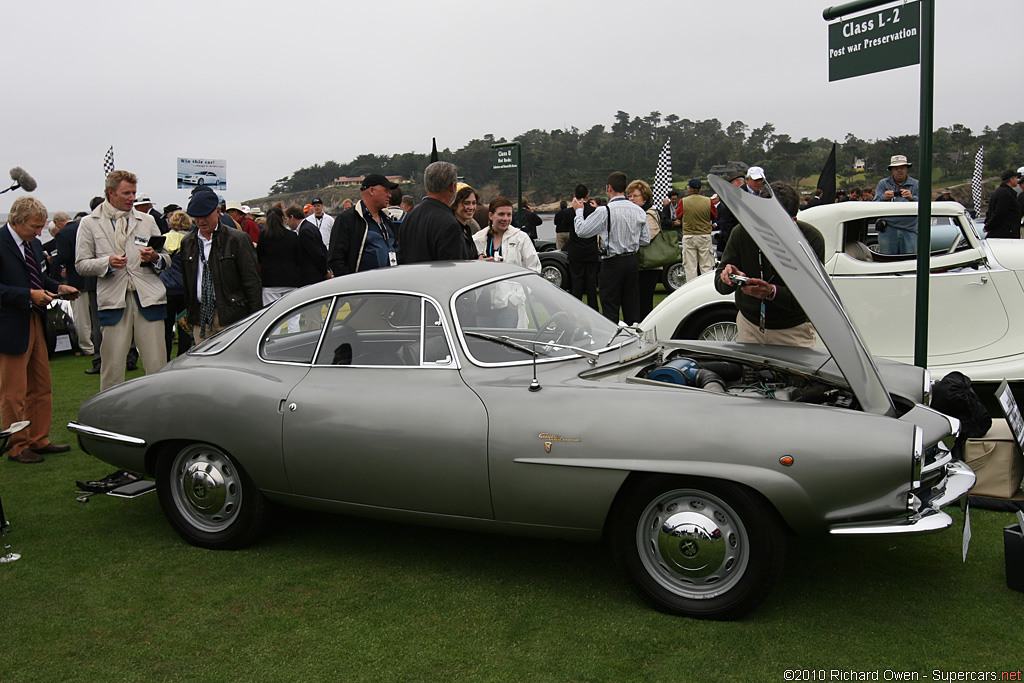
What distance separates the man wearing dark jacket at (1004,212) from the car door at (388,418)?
35.9 feet

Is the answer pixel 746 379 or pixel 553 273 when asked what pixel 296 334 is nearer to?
pixel 746 379

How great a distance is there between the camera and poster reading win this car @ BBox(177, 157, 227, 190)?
65.8ft

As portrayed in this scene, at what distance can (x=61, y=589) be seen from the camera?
3.79 meters

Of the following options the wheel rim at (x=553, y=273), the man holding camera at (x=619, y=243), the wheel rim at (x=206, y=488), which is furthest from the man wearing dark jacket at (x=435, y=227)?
the wheel rim at (x=553, y=273)

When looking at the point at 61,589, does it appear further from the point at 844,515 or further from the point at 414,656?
the point at 844,515

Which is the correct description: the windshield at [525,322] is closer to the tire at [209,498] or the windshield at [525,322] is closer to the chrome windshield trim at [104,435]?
the tire at [209,498]

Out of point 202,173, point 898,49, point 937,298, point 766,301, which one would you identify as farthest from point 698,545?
point 202,173

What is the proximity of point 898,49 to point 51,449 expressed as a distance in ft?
21.8

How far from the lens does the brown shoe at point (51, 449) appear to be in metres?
6.04

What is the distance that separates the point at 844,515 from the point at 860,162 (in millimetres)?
22055

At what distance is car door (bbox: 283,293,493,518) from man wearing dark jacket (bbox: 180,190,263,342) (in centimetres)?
253

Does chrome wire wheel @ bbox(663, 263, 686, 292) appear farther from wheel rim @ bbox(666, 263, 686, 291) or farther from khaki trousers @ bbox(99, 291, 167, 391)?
khaki trousers @ bbox(99, 291, 167, 391)

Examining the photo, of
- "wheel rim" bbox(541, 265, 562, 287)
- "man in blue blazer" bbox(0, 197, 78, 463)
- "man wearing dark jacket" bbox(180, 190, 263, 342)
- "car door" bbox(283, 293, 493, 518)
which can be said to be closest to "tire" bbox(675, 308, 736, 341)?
"man wearing dark jacket" bbox(180, 190, 263, 342)

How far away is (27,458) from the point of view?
5867mm
